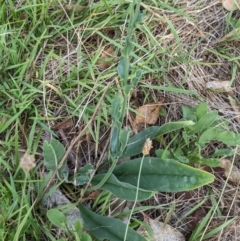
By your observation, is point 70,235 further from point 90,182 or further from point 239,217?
point 239,217

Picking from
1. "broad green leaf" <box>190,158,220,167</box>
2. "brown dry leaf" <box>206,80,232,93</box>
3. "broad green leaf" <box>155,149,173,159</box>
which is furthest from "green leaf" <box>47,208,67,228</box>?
"brown dry leaf" <box>206,80,232,93</box>

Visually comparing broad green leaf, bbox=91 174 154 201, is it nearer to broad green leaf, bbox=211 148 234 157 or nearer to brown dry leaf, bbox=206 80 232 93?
broad green leaf, bbox=211 148 234 157

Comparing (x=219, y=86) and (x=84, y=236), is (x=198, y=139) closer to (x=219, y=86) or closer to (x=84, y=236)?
(x=219, y=86)

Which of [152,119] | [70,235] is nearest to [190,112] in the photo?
[152,119]

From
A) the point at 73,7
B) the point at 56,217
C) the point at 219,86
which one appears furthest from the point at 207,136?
the point at 73,7

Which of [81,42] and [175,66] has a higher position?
[81,42]

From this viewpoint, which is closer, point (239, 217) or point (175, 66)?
point (239, 217)
